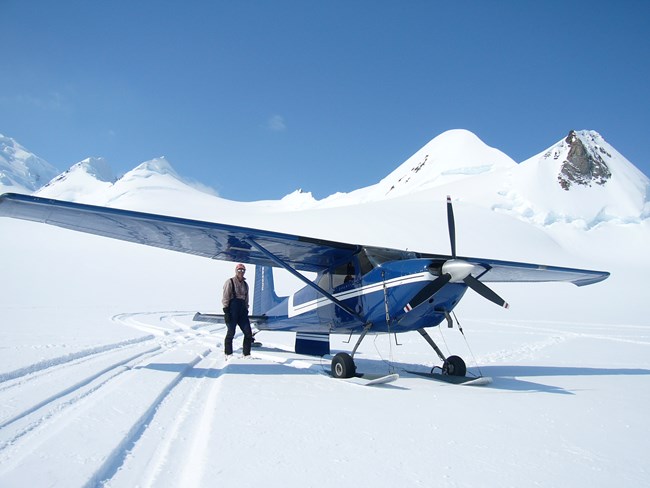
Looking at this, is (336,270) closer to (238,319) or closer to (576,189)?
→ (238,319)

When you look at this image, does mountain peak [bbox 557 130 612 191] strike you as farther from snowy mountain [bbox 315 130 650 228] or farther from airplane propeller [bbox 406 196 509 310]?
airplane propeller [bbox 406 196 509 310]

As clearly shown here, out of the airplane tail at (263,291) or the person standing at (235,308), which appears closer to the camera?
the person standing at (235,308)

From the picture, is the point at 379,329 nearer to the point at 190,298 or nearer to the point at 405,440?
the point at 405,440

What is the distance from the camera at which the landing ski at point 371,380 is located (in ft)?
19.0

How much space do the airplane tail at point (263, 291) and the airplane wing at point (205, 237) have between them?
1.98 m

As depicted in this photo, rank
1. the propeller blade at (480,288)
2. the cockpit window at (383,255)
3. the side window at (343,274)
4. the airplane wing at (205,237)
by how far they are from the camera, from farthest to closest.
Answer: the side window at (343,274) < the cockpit window at (383,255) < the airplane wing at (205,237) < the propeller blade at (480,288)

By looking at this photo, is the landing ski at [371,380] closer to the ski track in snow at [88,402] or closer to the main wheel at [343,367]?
the main wheel at [343,367]

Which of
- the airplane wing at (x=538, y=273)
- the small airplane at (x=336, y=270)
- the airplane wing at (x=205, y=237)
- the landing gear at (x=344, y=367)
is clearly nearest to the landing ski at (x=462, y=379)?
the small airplane at (x=336, y=270)

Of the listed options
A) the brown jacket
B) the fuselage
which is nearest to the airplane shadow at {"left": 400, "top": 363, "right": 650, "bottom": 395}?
the fuselage

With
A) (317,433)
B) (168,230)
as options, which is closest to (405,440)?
(317,433)

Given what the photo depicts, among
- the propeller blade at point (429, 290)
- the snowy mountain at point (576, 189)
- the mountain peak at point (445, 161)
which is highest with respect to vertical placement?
the mountain peak at point (445, 161)

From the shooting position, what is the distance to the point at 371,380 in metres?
6.01

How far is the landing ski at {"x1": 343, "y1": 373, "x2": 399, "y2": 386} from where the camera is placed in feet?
19.0

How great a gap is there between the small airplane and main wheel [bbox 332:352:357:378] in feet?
0.05
